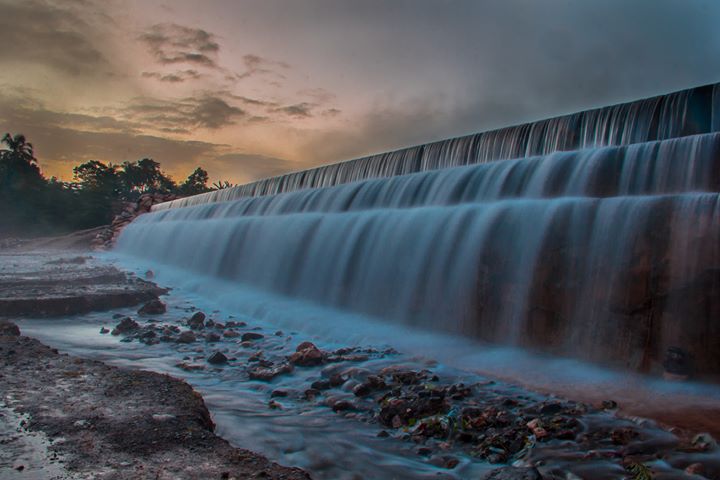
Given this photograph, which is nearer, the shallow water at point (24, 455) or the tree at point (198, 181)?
the shallow water at point (24, 455)

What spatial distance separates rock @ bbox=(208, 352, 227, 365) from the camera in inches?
225

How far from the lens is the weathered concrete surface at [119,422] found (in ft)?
8.35

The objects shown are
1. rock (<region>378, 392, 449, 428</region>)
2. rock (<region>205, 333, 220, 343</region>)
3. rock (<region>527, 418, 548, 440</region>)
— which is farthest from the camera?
rock (<region>205, 333, 220, 343</region>)

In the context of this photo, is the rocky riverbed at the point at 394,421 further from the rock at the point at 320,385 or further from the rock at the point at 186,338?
the rock at the point at 186,338

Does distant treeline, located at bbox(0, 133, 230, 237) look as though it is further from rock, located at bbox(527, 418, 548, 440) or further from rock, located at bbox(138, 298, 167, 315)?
rock, located at bbox(527, 418, 548, 440)

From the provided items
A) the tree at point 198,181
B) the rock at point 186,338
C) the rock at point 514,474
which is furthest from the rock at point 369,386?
the tree at point 198,181

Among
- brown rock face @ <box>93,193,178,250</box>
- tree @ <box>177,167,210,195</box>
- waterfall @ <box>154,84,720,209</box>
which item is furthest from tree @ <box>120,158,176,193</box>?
waterfall @ <box>154,84,720,209</box>

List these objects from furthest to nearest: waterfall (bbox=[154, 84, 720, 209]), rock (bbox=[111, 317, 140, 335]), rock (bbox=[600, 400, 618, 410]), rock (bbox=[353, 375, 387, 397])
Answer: waterfall (bbox=[154, 84, 720, 209]) < rock (bbox=[111, 317, 140, 335]) < rock (bbox=[353, 375, 387, 397]) < rock (bbox=[600, 400, 618, 410])

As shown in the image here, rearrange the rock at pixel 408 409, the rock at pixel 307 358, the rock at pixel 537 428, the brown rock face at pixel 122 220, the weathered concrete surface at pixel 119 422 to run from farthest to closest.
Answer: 1. the brown rock face at pixel 122 220
2. the rock at pixel 307 358
3. the rock at pixel 408 409
4. the rock at pixel 537 428
5. the weathered concrete surface at pixel 119 422

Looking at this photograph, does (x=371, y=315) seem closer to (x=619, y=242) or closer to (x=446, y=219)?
(x=446, y=219)

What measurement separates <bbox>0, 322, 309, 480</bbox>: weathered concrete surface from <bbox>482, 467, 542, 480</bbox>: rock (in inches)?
41.4

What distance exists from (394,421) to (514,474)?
1.25 meters

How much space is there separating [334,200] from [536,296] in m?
8.31

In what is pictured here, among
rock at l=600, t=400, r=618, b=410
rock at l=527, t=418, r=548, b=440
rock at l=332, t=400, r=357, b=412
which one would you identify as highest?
rock at l=600, t=400, r=618, b=410
